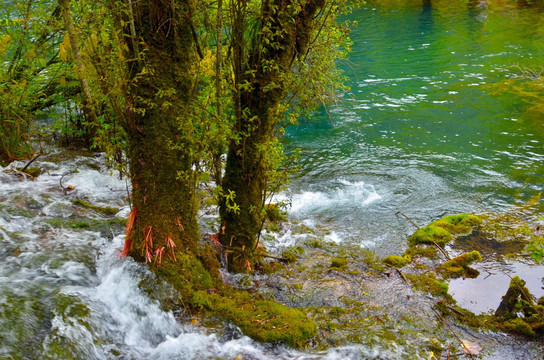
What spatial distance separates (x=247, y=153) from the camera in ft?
17.3

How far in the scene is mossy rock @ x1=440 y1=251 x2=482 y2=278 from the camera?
6500 mm

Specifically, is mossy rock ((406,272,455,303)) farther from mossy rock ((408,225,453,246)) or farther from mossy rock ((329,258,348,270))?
mossy rock ((408,225,453,246))

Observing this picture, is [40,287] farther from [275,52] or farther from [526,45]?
[526,45]

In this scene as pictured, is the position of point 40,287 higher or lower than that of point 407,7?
lower

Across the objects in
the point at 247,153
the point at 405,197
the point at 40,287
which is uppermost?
the point at 247,153

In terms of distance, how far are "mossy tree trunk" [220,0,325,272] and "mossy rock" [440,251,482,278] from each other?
124 inches

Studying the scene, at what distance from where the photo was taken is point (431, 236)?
7.74 m

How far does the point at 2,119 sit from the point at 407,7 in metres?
35.7

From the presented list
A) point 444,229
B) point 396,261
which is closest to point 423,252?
point 396,261

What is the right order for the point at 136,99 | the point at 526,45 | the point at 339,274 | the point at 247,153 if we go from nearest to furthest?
the point at 136,99 → the point at 247,153 → the point at 339,274 → the point at 526,45

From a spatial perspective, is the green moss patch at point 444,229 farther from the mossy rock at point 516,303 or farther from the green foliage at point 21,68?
the green foliage at point 21,68

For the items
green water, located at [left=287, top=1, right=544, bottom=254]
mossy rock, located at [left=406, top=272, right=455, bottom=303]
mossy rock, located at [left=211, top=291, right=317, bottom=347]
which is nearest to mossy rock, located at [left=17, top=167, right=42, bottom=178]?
green water, located at [left=287, top=1, right=544, bottom=254]

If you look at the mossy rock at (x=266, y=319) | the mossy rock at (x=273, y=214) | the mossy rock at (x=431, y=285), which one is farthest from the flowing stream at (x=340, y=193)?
the mossy rock at (x=431, y=285)

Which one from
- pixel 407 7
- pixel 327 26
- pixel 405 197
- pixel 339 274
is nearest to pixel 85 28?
pixel 327 26
